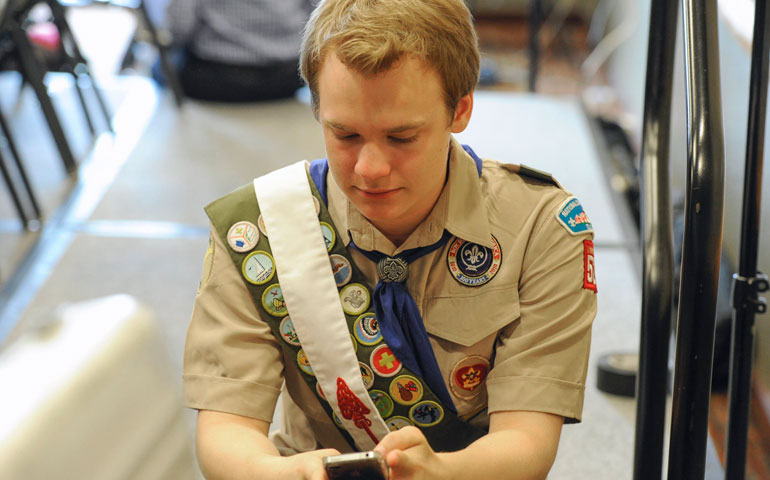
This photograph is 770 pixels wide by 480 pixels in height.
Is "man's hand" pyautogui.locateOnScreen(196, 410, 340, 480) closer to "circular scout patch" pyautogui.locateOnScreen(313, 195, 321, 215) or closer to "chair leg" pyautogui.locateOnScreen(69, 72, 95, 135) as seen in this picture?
"circular scout patch" pyautogui.locateOnScreen(313, 195, 321, 215)

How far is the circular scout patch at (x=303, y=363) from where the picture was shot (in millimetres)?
1239

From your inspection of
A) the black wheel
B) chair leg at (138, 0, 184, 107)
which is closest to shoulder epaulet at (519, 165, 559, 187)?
the black wheel

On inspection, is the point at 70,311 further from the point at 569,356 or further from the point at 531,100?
the point at 531,100

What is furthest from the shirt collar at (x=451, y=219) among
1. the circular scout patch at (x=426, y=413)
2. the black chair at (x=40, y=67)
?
the black chair at (x=40, y=67)

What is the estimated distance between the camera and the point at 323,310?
121cm

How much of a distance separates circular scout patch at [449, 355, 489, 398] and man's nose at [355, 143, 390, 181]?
0.31 m

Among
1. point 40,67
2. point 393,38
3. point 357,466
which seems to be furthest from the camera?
point 40,67

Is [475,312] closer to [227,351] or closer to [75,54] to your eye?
[227,351]

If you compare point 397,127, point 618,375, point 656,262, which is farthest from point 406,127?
point 618,375

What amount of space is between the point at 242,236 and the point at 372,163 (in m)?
0.26

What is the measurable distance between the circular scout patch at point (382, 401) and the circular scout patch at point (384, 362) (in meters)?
0.03

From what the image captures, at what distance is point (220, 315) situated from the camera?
121 cm

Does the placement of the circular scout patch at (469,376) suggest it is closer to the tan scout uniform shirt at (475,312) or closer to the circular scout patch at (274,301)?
the tan scout uniform shirt at (475,312)

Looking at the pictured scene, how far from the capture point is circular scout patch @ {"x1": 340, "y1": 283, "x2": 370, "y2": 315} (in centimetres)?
123
